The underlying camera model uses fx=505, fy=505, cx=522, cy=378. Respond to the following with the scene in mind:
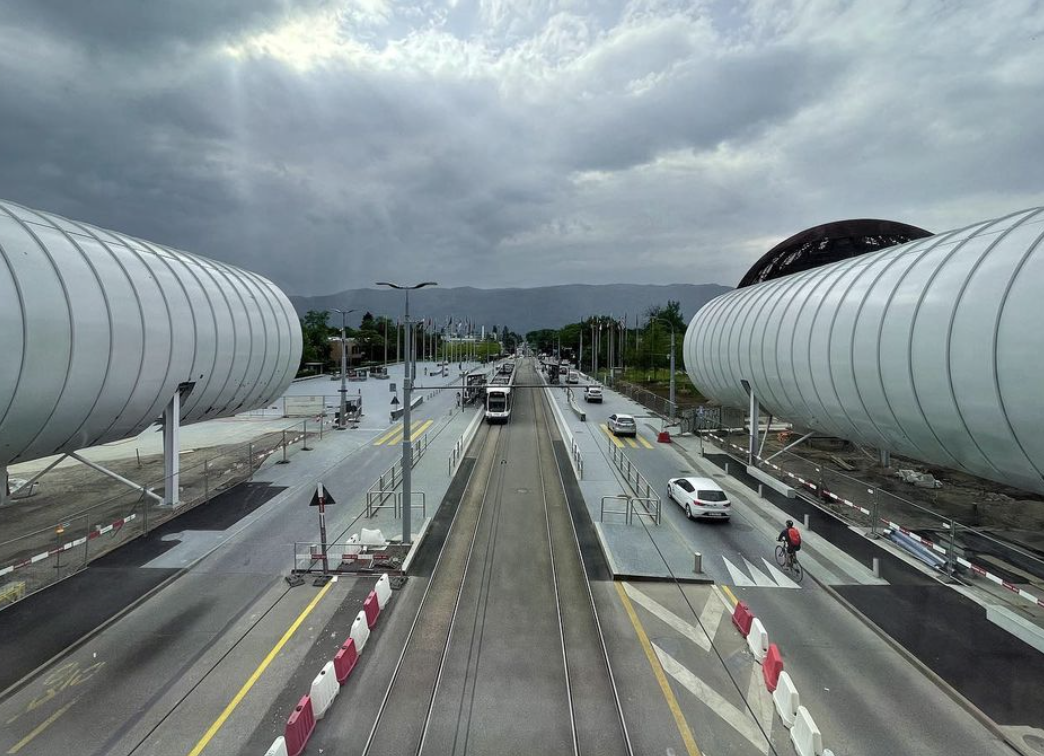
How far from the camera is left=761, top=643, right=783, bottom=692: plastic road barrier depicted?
864 centimetres

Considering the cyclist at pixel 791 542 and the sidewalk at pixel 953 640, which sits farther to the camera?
the cyclist at pixel 791 542

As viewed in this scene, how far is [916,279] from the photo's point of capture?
12.0 metres

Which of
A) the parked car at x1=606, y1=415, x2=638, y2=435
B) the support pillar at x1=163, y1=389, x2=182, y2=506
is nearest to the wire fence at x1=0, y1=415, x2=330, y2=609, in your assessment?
the support pillar at x1=163, y1=389, x2=182, y2=506

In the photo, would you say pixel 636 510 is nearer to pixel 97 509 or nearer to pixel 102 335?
pixel 102 335

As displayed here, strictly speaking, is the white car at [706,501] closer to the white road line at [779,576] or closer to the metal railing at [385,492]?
the white road line at [779,576]

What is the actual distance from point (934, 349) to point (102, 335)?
65.6 ft

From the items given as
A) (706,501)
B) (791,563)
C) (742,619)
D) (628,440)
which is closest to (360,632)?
(742,619)

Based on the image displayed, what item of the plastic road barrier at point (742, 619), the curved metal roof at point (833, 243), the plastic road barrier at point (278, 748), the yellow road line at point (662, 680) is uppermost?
the curved metal roof at point (833, 243)

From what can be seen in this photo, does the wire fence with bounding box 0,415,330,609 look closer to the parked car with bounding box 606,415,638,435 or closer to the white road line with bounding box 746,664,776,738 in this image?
the white road line with bounding box 746,664,776,738

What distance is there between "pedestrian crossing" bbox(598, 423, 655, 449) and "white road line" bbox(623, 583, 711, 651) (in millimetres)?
17360

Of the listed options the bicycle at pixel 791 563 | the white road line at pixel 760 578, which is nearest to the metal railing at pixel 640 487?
the white road line at pixel 760 578

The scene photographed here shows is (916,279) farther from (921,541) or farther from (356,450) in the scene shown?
(356,450)

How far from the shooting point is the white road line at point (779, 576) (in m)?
12.8

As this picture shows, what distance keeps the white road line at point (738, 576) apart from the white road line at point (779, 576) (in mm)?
734
